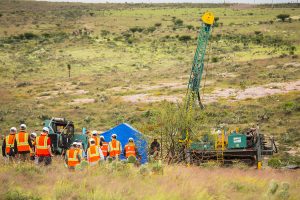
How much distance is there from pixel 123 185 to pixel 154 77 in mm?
52822

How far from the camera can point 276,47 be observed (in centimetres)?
7812

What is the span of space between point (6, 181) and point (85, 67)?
204ft

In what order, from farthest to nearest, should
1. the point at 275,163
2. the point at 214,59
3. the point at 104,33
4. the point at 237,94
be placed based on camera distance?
the point at 104,33 → the point at 214,59 → the point at 237,94 → the point at 275,163

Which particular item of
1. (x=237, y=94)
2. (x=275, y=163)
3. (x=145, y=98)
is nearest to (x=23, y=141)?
(x=275, y=163)

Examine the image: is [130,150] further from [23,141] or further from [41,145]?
[23,141]

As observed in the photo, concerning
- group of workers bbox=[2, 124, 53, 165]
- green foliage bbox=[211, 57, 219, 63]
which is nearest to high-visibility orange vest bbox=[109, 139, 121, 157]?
group of workers bbox=[2, 124, 53, 165]

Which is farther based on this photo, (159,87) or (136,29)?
(136,29)

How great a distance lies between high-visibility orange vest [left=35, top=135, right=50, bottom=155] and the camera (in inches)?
717

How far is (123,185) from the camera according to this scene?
13.6 meters

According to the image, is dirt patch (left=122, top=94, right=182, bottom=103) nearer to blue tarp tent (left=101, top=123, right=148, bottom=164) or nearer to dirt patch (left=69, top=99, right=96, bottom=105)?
dirt patch (left=69, top=99, right=96, bottom=105)

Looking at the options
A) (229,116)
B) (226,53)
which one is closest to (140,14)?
(226,53)

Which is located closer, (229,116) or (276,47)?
(229,116)

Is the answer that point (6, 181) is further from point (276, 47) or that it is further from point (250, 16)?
point (250, 16)

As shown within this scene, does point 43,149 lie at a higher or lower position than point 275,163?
higher
